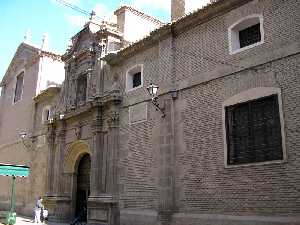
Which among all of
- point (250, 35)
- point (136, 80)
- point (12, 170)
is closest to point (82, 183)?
point (12, 170)

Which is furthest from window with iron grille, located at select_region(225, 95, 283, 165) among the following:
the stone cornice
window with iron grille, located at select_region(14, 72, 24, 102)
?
window with iron grille, located at select_region(14, 72, 24, 102)

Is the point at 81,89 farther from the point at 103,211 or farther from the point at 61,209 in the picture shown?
the point at 103,211

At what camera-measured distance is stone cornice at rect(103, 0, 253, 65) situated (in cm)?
1315

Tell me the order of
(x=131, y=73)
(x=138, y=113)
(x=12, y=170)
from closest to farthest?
(x=12, y=170) < (x=138, y=113) < (x=131, y=73)

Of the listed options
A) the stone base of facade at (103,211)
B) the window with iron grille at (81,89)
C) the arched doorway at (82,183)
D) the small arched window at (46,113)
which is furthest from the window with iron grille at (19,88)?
the stone base of facade at (103,211)

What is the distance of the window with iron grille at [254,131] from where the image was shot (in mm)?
10945

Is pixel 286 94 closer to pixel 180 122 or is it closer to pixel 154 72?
pixel 180 122

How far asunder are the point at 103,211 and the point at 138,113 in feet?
14.3

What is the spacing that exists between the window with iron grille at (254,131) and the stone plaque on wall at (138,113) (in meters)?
4.16

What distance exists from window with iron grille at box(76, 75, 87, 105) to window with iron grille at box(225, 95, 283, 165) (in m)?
9.86

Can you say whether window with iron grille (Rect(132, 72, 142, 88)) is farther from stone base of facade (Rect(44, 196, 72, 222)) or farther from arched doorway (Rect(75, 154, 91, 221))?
stone base of facade (Rect(44, 196, 72, 222))

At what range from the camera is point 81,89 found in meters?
20.6

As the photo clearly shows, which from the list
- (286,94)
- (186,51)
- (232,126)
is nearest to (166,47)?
(186,51)

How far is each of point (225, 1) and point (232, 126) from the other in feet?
14.0
